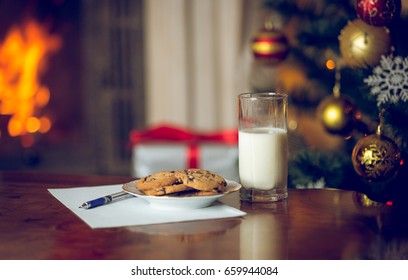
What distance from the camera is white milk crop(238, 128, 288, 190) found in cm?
97

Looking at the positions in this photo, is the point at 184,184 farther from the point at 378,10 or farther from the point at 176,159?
the point at 176,159

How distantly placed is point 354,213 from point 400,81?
1.47 feet

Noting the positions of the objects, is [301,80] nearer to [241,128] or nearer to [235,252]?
[241,128]

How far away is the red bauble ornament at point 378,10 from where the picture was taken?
4.03ft

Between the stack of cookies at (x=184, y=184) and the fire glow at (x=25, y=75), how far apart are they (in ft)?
7.36

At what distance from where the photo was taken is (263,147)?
3.18ft

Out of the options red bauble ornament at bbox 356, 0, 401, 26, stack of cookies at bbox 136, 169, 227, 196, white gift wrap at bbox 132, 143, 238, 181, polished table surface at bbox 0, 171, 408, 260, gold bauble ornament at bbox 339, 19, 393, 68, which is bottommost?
white gift wrap at bbox 132, 143, 238, 181

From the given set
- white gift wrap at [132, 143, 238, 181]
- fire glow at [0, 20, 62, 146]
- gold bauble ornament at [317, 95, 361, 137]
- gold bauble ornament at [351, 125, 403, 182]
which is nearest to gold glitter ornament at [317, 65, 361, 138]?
gold bauble ornament at [317, 95, 361, 137]

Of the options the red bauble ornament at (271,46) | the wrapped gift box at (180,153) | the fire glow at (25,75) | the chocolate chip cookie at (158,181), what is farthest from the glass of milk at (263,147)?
the fire glow at (25,75)

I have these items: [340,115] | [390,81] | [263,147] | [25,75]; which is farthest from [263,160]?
[25,75]

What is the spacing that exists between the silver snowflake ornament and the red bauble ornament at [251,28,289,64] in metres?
0.80

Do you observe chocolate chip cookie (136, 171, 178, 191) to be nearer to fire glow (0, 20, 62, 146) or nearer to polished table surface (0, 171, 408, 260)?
polished table surface (0, 171, 408, 260)

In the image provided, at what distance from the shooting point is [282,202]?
0.96 m

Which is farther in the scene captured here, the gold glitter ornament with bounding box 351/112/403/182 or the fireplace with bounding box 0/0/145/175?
the fireplace with bounding box 0/0/145/175
